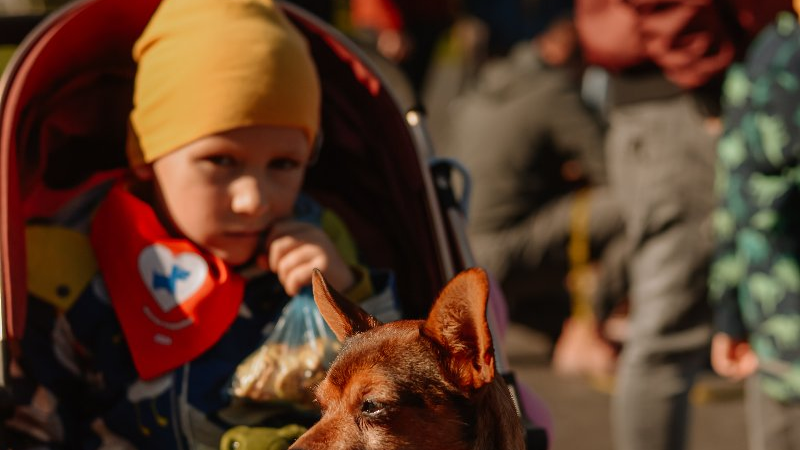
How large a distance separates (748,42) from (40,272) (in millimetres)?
2668

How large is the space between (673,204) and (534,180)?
2.21 meters

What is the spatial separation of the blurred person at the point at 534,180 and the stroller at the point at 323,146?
312 cm

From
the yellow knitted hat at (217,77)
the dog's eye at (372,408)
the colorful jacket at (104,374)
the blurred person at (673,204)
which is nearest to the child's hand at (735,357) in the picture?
the blurred person at (673,204)

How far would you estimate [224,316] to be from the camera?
8.55 ft

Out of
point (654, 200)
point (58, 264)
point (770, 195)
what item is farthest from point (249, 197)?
point (654, 200)

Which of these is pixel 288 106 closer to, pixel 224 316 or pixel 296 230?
pixel 296 230

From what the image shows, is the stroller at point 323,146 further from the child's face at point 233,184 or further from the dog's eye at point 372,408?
the dog's eye at point 372,408

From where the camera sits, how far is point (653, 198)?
→ 13.9 feet

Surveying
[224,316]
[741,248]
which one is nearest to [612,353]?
[741,248]

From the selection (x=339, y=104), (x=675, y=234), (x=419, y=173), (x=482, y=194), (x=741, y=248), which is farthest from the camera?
(x=482, y=194)

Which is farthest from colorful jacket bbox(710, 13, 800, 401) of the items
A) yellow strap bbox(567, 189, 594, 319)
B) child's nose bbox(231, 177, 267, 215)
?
yellow strap bbox(567, 189, 594, 319)

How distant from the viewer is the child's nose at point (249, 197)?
8.33 ft

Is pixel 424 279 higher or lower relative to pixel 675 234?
higher

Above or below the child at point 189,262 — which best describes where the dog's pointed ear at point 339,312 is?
above
